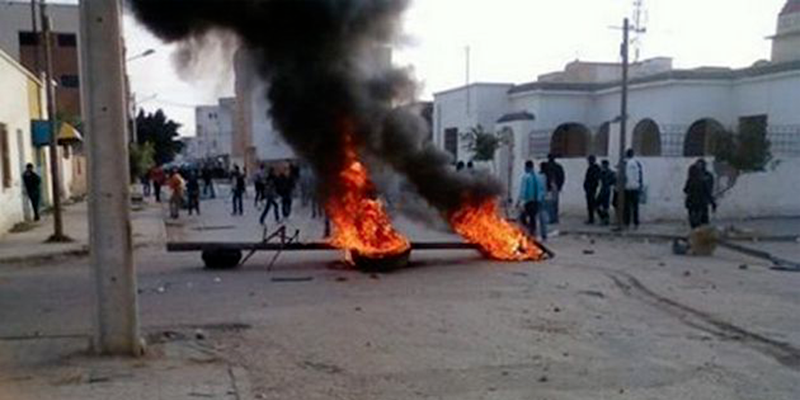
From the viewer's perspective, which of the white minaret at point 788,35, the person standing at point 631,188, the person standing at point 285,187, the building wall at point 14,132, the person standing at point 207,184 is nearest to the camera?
the person standing at point 631,188

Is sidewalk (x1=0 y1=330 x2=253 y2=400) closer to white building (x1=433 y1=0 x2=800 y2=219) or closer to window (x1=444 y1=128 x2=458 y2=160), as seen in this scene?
white building (x1=433 y1=0 x2=800 y2=219)

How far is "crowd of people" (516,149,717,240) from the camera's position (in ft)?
48.0

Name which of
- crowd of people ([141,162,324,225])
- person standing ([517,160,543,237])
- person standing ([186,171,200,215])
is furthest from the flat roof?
person standing ([186,171,200,215])

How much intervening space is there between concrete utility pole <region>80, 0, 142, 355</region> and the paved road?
2.49ft

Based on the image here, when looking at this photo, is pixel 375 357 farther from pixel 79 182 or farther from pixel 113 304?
pixel 79 182

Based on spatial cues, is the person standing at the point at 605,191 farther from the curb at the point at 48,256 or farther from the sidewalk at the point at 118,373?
the sidewalk at the point at 118,373

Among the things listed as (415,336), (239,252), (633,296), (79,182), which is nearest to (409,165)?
(239,252)

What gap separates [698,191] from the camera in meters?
15.4

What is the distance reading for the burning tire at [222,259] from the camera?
11.4 m

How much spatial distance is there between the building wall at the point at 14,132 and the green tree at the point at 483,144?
14443mm

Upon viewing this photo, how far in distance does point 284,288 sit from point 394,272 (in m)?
1.92

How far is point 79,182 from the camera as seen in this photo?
118 feet

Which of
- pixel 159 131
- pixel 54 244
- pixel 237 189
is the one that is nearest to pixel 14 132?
pixel 54 244

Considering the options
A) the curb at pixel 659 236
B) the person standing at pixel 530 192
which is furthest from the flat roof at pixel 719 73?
the person standing at pixel 530 192
